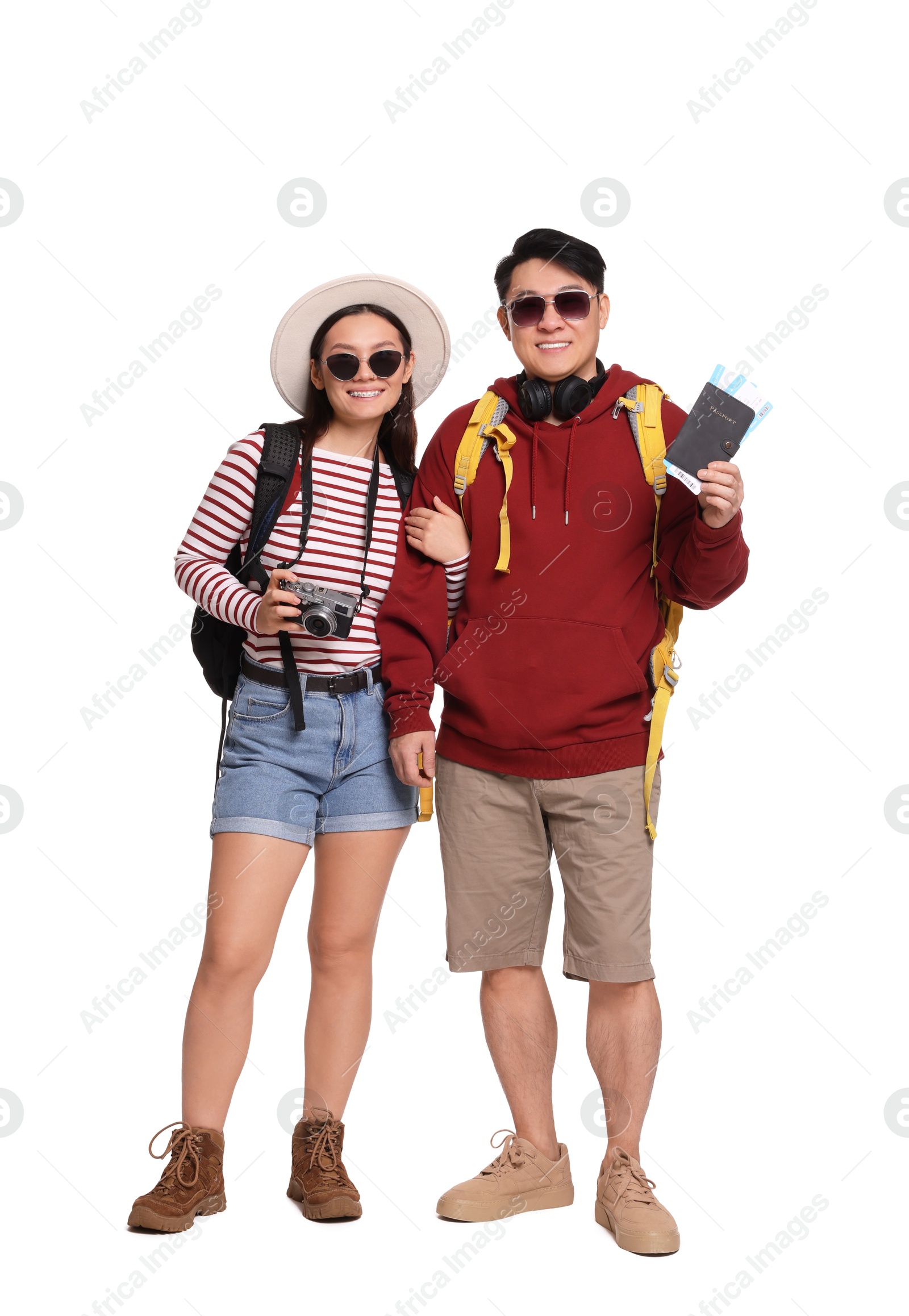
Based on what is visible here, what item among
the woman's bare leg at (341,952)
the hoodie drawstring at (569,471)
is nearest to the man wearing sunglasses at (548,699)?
the hoodie drawstring at (569,471)

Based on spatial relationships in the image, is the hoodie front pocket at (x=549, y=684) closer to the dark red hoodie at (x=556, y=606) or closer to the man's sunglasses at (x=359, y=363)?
the dark red hoodie at (x=556, y=606)

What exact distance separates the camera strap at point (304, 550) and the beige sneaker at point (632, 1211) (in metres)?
1.54

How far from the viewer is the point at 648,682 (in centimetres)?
354

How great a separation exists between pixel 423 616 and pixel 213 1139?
159 cm

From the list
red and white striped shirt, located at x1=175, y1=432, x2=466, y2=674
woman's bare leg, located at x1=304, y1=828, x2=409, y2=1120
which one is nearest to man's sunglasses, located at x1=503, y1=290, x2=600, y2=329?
red and white striped shirt, located at x1=175, y1=432, x2=466, y2=674

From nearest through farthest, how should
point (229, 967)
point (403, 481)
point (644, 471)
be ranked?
point (229, 967) → point (644, 471) → point (403, 481)

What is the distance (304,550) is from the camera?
353 cm

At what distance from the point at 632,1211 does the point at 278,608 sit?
192 centimetres

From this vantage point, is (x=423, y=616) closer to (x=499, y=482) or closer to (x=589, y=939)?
(x=499, y=482)

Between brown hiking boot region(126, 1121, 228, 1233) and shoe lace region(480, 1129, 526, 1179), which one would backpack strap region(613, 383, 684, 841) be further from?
brown hiking boot region(126, 1121, 228, 1233)

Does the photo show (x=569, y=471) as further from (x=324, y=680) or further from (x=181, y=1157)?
(x=181, y=1157)

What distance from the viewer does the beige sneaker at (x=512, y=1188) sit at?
3.47 m

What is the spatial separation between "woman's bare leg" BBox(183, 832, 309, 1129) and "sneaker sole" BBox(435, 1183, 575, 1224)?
70 cm

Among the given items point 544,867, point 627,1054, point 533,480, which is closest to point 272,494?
point 533,480
